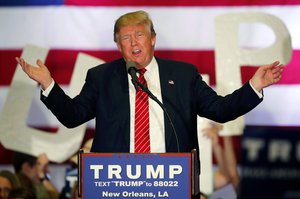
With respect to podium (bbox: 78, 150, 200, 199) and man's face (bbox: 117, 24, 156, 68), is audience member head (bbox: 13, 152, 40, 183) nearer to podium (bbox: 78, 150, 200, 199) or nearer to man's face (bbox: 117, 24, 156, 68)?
man's face (bbox: 117, 24, 156, 68)

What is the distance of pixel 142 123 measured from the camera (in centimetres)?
331

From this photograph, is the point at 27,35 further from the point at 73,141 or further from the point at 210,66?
the point at 210,66

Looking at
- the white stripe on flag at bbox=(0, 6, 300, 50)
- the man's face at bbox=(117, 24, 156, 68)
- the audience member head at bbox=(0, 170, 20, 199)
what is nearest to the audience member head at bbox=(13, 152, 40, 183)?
the audience member head at bbox=(0, 170, 20, 199)

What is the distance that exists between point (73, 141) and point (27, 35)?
77cm

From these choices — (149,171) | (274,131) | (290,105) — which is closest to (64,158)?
(290,105)

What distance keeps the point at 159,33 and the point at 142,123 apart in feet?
6.60

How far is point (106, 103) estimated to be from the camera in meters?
3.36

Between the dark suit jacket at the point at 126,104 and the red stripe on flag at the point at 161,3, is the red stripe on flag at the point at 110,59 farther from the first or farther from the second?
the dark suit jacket at the point at 126,104

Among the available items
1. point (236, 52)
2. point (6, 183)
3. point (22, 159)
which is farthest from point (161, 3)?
point (6, 183)

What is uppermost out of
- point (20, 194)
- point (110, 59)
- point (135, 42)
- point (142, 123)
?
point (110, 59)

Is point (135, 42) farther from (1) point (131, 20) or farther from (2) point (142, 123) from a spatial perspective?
(2) point (142, 123)

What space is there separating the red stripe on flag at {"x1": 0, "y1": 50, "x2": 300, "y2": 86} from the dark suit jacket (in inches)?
69.1

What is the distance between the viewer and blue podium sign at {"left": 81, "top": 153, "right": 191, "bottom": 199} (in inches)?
116

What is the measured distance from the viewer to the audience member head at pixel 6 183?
5066 mm
